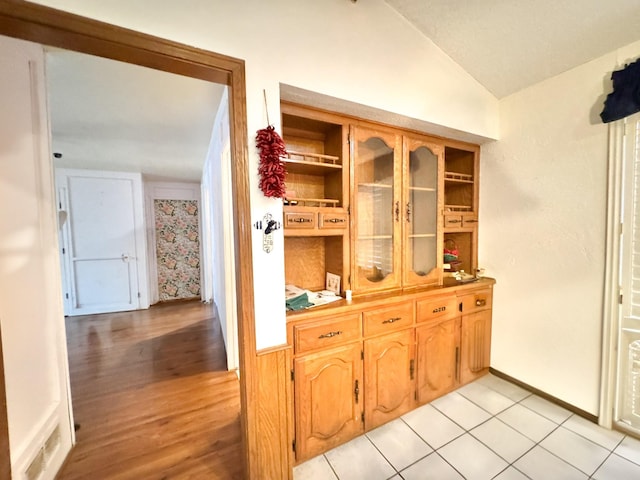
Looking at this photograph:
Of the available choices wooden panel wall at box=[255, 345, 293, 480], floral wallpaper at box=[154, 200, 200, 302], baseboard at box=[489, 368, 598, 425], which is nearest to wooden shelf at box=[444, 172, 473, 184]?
baseboard at box=[489, 368, 598, 425]

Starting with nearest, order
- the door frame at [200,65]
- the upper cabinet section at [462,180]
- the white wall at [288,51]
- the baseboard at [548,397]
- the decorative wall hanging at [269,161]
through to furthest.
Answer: the door frame at [200,65]
the white wall at [288,51]
the decorative wall hanging at [269,161]
the baseboard at [548,397]
the upper cabinet section at [462,180]

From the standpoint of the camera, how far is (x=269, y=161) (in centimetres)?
114

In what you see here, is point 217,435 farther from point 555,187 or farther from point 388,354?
point 555,187

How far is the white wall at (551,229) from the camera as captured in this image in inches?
64.3

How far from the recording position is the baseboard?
1.69 meters

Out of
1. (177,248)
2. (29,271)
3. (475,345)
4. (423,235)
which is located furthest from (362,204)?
(177,248)

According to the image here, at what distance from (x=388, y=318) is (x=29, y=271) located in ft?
6.84

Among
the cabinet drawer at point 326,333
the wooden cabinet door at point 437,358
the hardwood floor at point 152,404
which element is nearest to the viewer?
the cabinet drawer at point 326,333

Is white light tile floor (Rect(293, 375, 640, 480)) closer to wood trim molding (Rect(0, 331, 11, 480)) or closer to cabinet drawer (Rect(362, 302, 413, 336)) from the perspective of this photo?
cabinet drawer (Rect(362, 302, 413, 336))

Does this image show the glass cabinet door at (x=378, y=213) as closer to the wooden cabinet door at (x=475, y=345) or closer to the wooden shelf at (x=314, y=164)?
the wooden shelf at (x=314, y=164)

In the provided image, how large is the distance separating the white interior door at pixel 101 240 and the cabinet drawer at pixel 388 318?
4334 mm

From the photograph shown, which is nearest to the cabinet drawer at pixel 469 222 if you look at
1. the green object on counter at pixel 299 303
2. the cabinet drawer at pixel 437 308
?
the cabinet drawer at pixel 437 308

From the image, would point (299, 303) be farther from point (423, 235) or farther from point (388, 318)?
point (423, 235)

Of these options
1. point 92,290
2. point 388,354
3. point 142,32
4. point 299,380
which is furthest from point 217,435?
point 92,290
